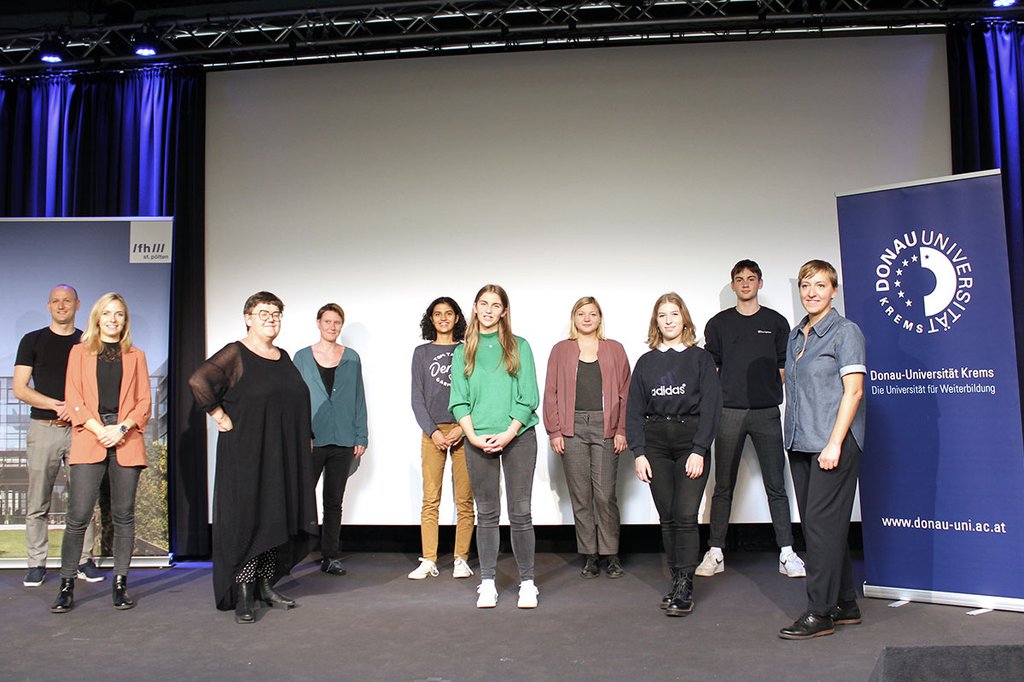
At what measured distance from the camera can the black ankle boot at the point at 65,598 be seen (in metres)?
4.28

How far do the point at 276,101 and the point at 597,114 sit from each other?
2.26 m

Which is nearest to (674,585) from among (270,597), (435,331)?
(270,597)

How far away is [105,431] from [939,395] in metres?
4.04

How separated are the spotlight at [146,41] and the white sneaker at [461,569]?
3668 mm

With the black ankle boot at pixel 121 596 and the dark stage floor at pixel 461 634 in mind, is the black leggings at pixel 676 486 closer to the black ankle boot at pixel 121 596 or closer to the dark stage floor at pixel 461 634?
the dark stage floor at pixel 461 634

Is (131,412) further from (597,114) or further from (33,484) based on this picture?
(597,114)

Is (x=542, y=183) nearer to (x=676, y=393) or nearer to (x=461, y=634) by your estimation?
(x=676, y=393)

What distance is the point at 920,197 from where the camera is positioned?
4184mm

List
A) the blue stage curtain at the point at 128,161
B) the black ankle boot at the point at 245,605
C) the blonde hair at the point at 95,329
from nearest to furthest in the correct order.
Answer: the black ankle boot at the point at 245,605, the blonde hair at the point at 95,329, the blue stage curtain at the point at 128,161

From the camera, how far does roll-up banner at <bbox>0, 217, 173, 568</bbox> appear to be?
5285mm

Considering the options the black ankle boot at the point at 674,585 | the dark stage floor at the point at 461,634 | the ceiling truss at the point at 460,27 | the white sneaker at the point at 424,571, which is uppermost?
the ceiling truss at the point at 460,27

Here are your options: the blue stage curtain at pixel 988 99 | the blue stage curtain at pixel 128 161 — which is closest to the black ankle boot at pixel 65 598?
the blue stage curtain at pixel 128 161

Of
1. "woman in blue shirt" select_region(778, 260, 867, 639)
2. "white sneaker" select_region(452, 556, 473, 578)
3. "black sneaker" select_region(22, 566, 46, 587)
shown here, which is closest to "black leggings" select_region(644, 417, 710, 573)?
"woman in blue shirt" select_region(778, 260, 867, 639)

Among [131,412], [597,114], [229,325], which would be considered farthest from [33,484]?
[597,114]
